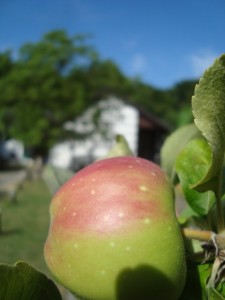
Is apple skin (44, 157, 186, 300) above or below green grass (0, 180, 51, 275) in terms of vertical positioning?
above

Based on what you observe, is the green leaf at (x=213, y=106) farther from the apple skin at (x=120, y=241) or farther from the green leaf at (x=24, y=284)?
the green leaf at (x=24, y=284)

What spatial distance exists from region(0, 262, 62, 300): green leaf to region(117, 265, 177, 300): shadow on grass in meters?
0.08

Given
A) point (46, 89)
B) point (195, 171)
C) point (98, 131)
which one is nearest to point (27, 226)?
point (195, 171)

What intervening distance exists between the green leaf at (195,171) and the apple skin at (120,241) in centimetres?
Result: 7

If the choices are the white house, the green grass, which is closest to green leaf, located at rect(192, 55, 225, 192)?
the green grass

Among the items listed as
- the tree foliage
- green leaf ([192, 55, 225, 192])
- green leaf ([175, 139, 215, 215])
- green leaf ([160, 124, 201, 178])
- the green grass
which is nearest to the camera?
green leaf ([192, 55, 225, 192])

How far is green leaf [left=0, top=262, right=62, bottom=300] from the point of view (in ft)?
1.41

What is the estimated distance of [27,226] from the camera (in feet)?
25.7

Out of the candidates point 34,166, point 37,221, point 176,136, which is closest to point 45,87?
point 34,166

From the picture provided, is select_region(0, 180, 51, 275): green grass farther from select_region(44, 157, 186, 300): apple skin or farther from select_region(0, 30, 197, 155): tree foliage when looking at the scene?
select_region(0, 30, 197, 155): tree foliage

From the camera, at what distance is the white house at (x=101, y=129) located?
20.4 meters

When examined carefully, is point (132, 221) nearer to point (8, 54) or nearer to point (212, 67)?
point (212, 67)

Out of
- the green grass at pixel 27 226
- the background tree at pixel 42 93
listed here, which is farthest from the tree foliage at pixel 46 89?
the green grass at pixel 27 226

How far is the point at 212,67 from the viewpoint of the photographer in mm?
419
